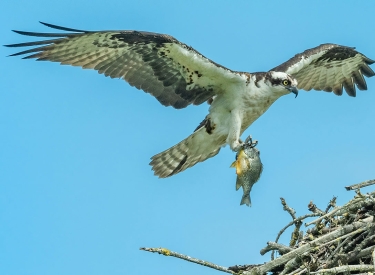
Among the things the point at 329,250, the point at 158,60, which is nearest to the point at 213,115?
the point at 158,60

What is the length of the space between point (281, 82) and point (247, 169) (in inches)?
69.6

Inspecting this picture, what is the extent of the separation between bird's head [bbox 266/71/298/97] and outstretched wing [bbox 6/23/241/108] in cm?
39

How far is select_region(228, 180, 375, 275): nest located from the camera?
6.11 m

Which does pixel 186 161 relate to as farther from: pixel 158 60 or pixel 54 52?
pixel 54 52

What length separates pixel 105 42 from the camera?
857cm

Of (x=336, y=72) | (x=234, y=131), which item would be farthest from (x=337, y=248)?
(x=336, y=72)

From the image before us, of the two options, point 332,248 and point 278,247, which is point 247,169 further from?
point 332,248

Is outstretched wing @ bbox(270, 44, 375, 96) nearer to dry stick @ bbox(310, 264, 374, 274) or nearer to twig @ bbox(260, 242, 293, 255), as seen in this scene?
twig @ bbox(260, 242, 293, 255)

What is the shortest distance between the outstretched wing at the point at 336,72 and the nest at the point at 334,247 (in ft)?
12.8

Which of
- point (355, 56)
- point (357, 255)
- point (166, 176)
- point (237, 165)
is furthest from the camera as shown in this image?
point (355, 56)

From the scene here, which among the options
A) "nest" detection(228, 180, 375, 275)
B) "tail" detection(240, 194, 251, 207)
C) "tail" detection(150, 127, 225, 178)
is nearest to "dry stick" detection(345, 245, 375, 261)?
"nest" detection(228, 180, 375, 275)

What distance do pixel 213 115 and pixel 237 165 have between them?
1639mm

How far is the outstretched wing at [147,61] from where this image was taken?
8383mm

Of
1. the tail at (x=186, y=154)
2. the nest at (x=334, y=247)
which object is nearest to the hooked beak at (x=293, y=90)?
the tail at (x=186, y=154)
